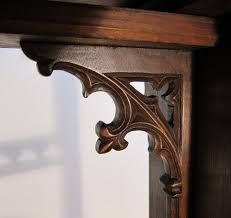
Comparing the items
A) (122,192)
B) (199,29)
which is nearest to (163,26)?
(199,29)

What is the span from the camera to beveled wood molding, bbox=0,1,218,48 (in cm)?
32

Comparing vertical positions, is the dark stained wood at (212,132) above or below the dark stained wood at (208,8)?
below

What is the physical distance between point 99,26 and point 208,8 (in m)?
0.14

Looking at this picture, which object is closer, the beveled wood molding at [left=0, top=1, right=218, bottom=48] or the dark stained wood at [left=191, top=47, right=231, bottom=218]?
the beveled wood molding at [left=0, top=1, right=218, bottom=48]

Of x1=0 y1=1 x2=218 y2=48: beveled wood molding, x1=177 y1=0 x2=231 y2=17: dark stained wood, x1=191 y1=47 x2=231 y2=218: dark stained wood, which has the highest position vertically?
x1=177 y1=0 x2=231 y2=17: dark stained wood

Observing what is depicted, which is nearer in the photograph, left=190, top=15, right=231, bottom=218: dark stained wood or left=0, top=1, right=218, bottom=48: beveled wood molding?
left=0, top=1, right=218, bottom=48: beveled wood molding

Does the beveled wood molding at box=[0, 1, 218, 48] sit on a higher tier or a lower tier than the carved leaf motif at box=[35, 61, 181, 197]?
higher

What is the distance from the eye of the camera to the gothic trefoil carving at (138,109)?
394 mm

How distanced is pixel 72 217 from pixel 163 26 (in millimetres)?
1023

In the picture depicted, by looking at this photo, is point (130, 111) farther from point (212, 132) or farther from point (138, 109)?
point (212, 132)

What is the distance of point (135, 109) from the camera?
→ 423 millimetres

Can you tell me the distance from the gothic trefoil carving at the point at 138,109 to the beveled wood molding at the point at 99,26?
0.04 m

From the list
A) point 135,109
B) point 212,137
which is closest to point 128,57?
point 135,109

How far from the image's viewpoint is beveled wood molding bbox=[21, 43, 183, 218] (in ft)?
1.25
